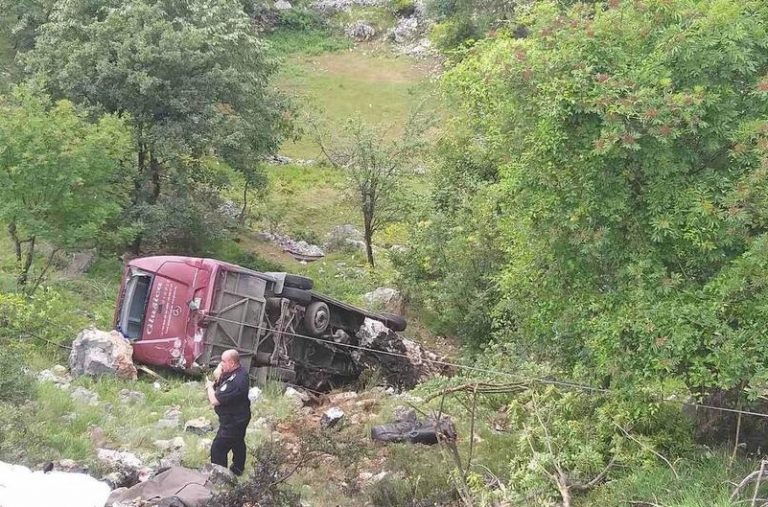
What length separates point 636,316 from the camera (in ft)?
20.8

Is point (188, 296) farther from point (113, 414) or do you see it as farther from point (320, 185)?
point (320, 185)

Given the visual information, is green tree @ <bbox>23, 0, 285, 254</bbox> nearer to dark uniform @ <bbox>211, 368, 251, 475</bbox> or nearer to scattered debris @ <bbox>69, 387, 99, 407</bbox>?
scattered debris @ <bbox>69, 387, 99, 407</bbox>

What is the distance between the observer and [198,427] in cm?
845

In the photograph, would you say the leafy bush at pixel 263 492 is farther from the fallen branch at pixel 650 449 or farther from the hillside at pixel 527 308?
the fallen branch at pixel 650 449

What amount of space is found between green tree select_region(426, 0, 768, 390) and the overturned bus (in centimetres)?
446

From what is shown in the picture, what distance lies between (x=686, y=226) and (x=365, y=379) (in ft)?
21.8

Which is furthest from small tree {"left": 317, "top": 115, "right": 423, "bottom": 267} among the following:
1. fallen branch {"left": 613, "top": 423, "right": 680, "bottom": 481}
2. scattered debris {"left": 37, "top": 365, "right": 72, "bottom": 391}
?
fallen branch {"left": 613, "top": 423, "right": 680, "bottom": 481}

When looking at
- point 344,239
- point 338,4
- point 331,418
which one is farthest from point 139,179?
point 338,4

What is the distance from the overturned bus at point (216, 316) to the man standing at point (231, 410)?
112 inches

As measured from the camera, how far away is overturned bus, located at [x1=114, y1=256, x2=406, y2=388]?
9.65 meters

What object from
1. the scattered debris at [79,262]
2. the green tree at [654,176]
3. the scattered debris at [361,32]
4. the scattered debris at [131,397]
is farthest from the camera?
the scattered debris at [361,32]

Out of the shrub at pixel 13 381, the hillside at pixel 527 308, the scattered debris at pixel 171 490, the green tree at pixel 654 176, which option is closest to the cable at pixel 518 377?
the hillside at pixel 527 308

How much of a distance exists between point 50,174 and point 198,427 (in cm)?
634

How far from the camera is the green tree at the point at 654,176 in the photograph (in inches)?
235
